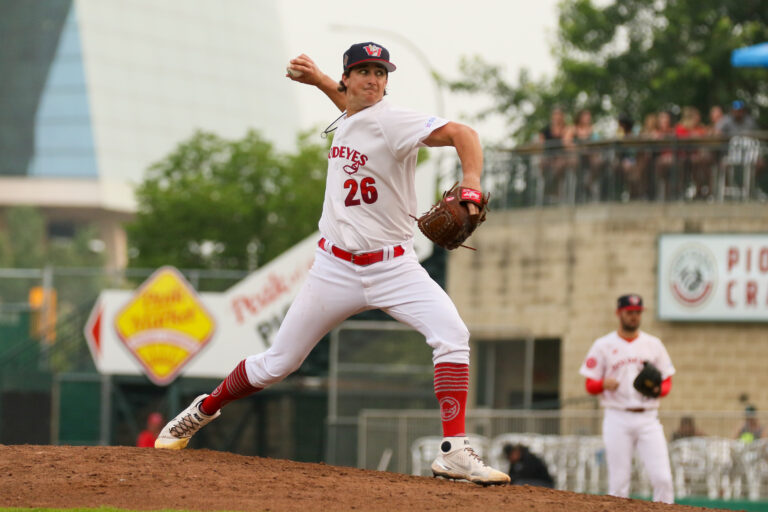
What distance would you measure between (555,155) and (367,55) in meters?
15.8

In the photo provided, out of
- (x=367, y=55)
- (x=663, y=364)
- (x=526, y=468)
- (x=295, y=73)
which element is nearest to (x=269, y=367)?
(x=295, y=73)

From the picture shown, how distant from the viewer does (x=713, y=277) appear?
22.4 meters

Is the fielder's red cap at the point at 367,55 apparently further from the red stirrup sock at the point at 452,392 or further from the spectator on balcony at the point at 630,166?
the spectator on balcony at the point at 630,166

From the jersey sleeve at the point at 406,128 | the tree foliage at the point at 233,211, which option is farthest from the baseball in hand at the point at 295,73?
the tree foliage at the point at 233,211

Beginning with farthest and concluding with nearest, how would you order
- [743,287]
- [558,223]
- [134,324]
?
[558,223]
[743,287]
[134,324]

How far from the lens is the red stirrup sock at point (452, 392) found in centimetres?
729

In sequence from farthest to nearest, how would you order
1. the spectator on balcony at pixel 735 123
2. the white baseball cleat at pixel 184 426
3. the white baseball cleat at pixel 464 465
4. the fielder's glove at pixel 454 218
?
the spectator on balcony at pixel 735 123 < the white baseball cleat at pixel 184 426 < the white baseball cleat at pixel 464 465 < the fielder's glove at pixel 454 218

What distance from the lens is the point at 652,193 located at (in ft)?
74.8

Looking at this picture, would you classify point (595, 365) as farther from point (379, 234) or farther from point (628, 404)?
point (379, 234)

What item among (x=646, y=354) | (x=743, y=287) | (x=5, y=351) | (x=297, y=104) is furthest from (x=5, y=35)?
(x=646, y=354)

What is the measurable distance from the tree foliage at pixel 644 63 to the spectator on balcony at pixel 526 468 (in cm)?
1720

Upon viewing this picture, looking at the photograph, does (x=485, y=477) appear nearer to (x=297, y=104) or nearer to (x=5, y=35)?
→ (x=5, y=35)

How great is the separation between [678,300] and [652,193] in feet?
6.34

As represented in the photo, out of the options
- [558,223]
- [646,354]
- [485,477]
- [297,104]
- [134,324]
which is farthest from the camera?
[297,104]
